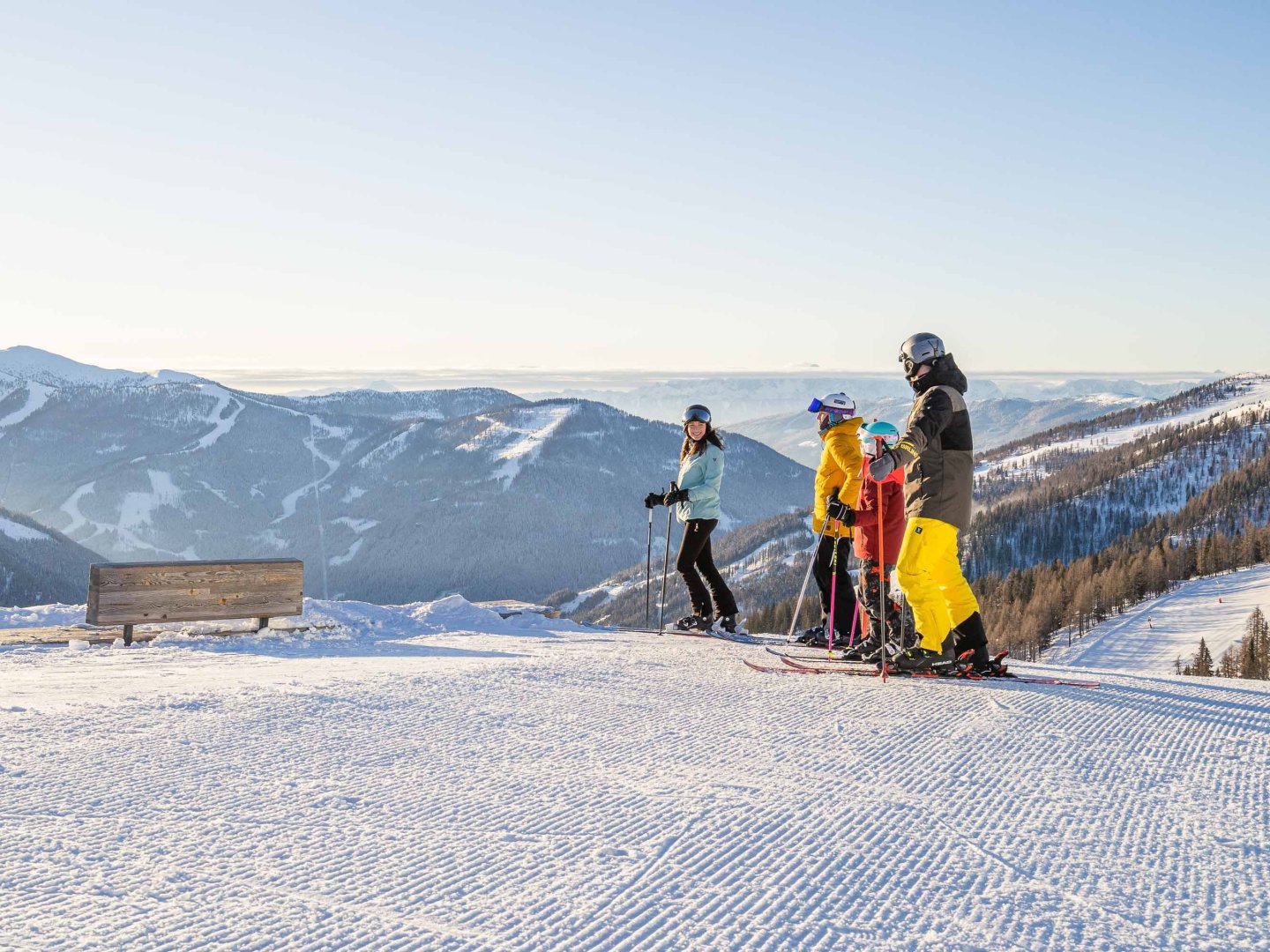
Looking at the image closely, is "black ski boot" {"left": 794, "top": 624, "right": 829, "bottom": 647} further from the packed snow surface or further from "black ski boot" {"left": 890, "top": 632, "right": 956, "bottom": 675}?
the packed snow surface

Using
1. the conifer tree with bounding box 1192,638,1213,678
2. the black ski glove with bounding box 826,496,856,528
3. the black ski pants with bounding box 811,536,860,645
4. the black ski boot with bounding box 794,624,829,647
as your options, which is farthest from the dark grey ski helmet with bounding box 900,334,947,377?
the conifer tree with bounding box 1192,638,1213,678

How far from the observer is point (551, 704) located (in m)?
5.46

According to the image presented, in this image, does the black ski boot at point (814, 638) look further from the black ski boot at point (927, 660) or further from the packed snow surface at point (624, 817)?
the packed snow surface at point (624, 817)

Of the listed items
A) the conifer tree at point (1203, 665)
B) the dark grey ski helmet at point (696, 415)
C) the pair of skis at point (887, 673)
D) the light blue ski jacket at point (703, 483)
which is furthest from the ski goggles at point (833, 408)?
the conifer tree at point (1203, 665)

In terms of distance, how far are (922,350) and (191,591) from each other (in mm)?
7561

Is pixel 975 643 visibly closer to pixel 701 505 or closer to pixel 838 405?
pixel 838 405

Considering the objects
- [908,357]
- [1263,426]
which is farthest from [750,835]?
[1263,426]

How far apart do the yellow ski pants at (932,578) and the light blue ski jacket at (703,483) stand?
150 inches

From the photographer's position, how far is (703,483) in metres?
10.3

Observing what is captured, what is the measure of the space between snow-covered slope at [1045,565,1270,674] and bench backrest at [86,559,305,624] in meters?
110

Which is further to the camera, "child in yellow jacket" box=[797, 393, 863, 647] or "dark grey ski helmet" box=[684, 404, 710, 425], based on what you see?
"dark grey ski helmet" box=[684, 404, 710, 425]

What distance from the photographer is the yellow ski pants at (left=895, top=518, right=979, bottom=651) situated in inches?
254

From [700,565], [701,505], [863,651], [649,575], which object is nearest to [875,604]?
[863,651]

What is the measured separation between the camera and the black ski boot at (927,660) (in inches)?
262
